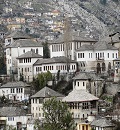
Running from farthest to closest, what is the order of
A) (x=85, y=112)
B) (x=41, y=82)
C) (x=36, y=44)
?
(x=36, y=44) → (x=41, y=82) → (x=85, y=112)

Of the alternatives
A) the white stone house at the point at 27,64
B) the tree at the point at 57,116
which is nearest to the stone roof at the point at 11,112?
the white stone house at the point at 27,64

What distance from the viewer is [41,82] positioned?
123375 millimetres

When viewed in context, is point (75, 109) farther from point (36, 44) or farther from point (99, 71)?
point (36, 44)

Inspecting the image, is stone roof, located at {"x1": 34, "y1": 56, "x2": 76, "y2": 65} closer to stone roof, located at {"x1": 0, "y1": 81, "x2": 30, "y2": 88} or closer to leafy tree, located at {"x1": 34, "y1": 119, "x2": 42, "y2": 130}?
stone roof, located at {"x1": 0, "y1": 81, "x2": 30, "y2": 88}

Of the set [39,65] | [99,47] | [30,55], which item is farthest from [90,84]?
[30,55]

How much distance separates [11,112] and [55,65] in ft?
41.8

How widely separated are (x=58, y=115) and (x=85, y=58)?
2538 cm

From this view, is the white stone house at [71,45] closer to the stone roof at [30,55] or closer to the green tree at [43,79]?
the stone roof at [30,55]

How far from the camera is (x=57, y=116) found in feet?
340

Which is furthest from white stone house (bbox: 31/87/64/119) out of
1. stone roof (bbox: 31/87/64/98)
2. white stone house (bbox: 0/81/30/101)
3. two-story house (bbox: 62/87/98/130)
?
white stone house (bbox: 0/81/30/101)

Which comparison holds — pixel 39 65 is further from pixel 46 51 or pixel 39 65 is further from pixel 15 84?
pixel 46 51

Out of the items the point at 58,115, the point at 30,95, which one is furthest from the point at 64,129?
the point at 30,95

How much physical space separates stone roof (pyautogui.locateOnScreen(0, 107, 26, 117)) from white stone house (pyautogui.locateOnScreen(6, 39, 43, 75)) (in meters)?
15.8

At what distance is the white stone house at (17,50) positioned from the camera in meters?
134
